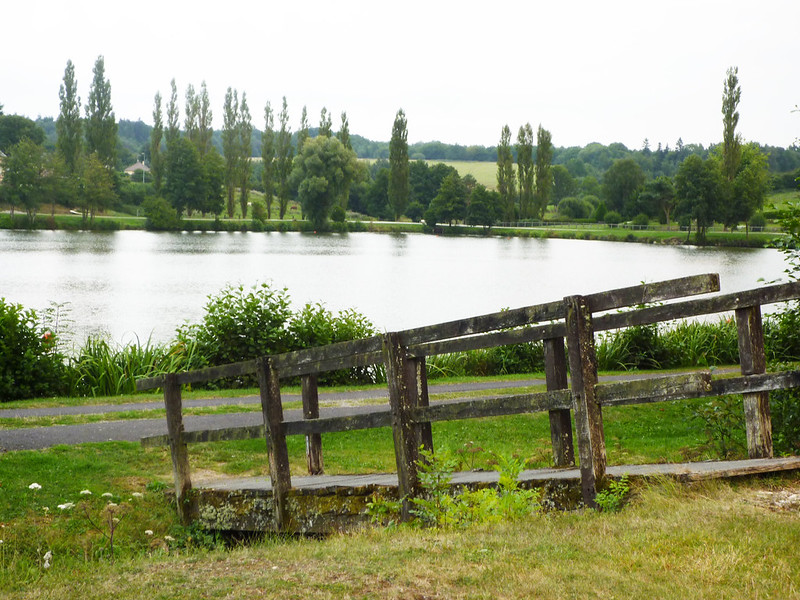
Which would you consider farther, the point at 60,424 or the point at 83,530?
the point at 60,424

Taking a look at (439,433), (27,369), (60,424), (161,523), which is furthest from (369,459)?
(27,369)

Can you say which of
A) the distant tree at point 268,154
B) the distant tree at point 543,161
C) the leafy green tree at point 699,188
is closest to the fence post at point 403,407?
the leafy green tree at point 699,188

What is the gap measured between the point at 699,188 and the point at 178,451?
89.8m

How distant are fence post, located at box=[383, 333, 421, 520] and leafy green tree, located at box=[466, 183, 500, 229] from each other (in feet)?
393

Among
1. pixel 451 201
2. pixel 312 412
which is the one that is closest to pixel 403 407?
pixel 312 412

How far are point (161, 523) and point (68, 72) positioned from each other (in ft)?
360

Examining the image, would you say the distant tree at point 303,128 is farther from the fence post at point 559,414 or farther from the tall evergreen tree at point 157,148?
the fence post at point 559,414

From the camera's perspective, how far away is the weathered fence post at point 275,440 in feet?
24.2

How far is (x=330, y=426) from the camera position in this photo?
707 centimetres

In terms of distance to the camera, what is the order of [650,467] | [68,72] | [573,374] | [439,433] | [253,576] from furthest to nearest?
[68,72] → [439,433] → [650,467] → [573,374] → [253,576]

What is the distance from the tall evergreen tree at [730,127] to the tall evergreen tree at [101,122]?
2881 inches

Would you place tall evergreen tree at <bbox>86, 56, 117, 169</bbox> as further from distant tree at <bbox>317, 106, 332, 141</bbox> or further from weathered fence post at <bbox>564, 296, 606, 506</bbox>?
weathered fence post at <bbox>564, 296, 606, 506</bbox>

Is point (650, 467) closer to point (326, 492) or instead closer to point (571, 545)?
point (571, 545)

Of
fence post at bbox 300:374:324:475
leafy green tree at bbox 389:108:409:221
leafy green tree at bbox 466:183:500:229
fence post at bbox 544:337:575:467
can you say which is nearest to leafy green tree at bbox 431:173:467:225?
leafy green tree at bbox 466:183:500:229
